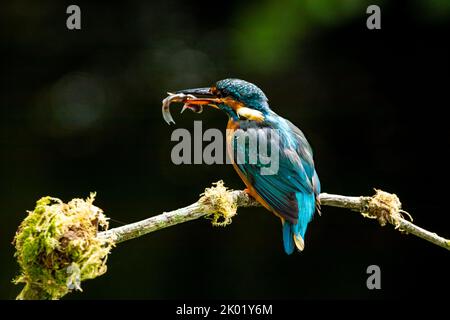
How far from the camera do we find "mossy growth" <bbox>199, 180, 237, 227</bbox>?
2.34 meters

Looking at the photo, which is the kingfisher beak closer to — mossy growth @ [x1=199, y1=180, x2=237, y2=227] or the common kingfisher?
the common kingfisher

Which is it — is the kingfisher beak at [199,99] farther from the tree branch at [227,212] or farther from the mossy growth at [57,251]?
the mossy growth at [57,251]

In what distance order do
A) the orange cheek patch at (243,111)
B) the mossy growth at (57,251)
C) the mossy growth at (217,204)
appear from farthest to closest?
1. the orange cheek patch at (243,111)
2. the mossy growth at (217,204)
3. the mossy growth at (57,251)

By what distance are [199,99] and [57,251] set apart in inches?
53.7

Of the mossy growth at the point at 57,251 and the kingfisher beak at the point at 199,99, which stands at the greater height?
the kingfisher beak at the point at 199,99

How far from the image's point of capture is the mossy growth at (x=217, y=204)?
2.34 metres

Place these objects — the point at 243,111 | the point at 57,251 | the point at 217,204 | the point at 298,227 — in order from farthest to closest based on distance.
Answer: the point at 243,111
the point at 298,227
the point at 217,204
the point at 57,251

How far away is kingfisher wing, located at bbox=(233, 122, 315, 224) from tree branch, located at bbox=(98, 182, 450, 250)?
0.33 feet

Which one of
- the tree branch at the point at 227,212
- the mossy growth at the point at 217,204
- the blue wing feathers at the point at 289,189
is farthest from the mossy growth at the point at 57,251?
the blue wing feathers at the point at 289,189

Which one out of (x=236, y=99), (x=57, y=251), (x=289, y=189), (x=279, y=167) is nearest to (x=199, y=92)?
(x=236, y=99)

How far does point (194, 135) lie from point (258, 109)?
1316 mm

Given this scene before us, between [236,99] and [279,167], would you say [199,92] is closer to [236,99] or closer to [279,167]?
[236,99]

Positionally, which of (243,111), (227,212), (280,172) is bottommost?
(227,212)

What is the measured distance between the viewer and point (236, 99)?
9.91 ft
